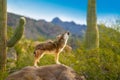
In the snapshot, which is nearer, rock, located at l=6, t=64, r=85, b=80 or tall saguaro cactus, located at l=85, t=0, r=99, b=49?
rock, located at l=6, t=64, r=85, b=80

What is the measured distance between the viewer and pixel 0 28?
14578 mm

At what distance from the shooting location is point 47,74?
10992 millimetres

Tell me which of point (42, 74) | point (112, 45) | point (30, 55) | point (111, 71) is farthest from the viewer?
point (30, 55)

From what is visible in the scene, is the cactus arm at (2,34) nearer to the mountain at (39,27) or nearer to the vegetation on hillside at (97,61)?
the vegetation on hillside at (97,61)

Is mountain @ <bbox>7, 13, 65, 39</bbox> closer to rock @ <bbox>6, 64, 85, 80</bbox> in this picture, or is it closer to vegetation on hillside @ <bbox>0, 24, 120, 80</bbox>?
vegetation on hillside @ <bbox>0, 24, 120, 80</bbox>

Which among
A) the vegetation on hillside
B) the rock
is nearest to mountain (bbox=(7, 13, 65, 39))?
the vegetation on hillside

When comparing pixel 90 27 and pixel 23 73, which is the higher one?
pixel 90 27

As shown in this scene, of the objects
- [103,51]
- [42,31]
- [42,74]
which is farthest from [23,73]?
[42,31]

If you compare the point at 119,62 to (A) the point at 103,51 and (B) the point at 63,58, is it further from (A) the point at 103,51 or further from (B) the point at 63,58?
(B) the point at 63,58

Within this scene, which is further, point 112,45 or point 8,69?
point 8,69

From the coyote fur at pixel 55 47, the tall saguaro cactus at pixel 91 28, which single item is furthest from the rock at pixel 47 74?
the tall saguaro cactus at pixel 91 28

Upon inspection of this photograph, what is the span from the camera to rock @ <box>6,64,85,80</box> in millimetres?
10867

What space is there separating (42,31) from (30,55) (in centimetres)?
4759

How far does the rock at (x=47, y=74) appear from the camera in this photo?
35.7 feet
